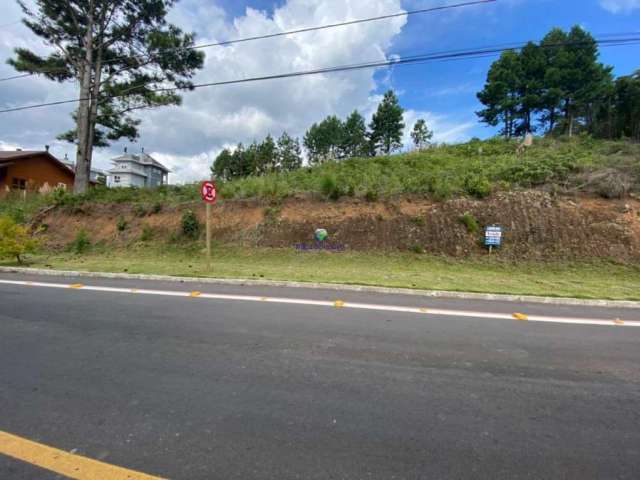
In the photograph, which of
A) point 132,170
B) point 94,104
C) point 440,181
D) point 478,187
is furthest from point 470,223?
point 132,170

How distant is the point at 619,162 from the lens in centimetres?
1259

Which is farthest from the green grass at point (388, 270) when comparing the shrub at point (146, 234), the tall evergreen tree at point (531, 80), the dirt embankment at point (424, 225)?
the tall evergreen tree at point (531, 80)

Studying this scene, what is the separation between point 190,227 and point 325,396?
1259 centimetres

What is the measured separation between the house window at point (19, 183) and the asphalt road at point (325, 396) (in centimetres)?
3170

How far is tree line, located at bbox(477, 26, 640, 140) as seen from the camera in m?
26.8

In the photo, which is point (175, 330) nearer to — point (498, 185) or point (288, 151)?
point (498, 185)

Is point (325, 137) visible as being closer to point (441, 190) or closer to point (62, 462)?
point (441, 190)

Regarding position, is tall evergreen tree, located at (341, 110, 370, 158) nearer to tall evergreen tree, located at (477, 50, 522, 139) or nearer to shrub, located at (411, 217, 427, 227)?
tall evergreen tree, located at (477, 50, 522, 139)

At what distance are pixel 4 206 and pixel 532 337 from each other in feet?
89.0

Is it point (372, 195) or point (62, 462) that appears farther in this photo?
point (372, 195)

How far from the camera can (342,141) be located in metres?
46.4

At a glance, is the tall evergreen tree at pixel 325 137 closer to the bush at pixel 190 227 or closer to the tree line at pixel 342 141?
the tree line at pixel 342 141

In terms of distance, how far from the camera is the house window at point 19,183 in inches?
1054

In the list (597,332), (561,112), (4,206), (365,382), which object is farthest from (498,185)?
(561,112)
